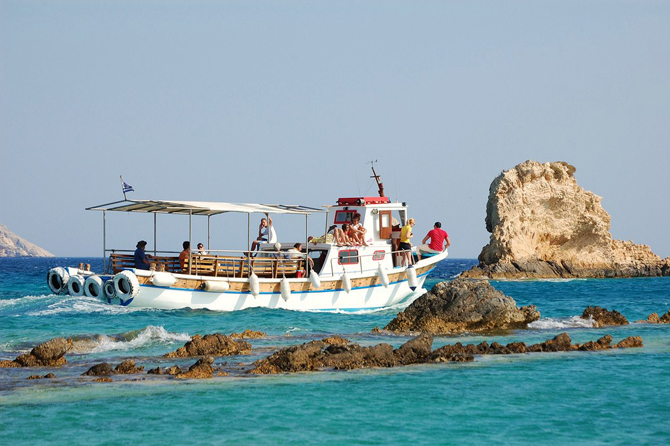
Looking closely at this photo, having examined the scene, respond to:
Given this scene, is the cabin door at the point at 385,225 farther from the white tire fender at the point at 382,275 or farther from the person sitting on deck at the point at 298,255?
the person sitting on deck at the point at 298,255

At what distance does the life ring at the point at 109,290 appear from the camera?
75.7 ft

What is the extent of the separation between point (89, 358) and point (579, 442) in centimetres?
1012

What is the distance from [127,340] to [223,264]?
20.7 feet

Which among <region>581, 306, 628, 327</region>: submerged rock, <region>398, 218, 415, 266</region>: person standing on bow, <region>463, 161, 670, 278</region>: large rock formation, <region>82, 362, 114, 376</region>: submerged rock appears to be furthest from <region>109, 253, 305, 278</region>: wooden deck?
<region>463, 161, 670, 278</region>: large rock formation

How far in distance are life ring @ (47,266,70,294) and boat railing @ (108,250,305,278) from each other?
4.69ft

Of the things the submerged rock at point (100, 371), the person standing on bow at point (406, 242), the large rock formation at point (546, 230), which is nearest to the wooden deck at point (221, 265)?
the person standing on bow at point (406, 242)

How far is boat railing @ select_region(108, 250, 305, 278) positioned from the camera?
24.2m

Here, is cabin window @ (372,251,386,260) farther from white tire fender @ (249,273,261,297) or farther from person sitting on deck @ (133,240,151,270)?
person sitting on deck @ (133,240,151,270)

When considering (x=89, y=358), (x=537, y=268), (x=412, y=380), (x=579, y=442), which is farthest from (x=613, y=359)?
(x=537, y=268)

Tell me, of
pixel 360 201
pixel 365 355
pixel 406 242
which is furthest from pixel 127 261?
pixel 365 355

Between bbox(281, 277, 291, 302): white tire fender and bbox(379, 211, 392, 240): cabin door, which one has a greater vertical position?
bbox(379, 211, 392, 240): cabin door

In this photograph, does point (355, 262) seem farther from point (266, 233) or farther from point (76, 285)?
point (76, 285)

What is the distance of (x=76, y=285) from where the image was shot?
24.0 m

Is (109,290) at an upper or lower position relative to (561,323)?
upper
